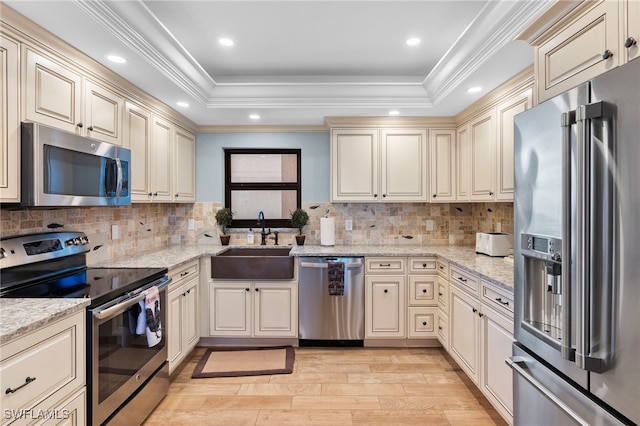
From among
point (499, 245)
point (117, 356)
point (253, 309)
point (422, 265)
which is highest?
point (499, 245)

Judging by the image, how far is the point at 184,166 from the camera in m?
3.54

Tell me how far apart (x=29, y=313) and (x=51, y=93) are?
A: 1183 mm

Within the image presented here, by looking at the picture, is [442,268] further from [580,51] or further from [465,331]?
[580,51]

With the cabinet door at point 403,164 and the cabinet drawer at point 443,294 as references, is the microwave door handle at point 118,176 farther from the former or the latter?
the cabinet drawer at point 443,294

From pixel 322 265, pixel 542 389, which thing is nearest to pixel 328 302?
pixel 322 265

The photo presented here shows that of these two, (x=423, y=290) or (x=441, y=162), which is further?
(x=441, y=162)

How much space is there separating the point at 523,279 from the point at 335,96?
2233 millimetres

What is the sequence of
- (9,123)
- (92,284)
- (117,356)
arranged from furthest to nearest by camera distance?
(92,284)
(117,356)
(9,123)

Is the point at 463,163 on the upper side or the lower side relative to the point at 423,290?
upper

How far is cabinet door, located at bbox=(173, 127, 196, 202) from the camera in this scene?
336 centimetres

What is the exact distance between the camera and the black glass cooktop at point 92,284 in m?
1.70

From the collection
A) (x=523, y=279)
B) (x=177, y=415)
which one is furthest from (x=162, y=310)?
(x=523, y=279)

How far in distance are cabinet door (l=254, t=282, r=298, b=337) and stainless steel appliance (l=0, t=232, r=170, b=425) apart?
103 cm

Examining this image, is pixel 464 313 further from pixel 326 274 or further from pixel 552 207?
pixel 552 207
